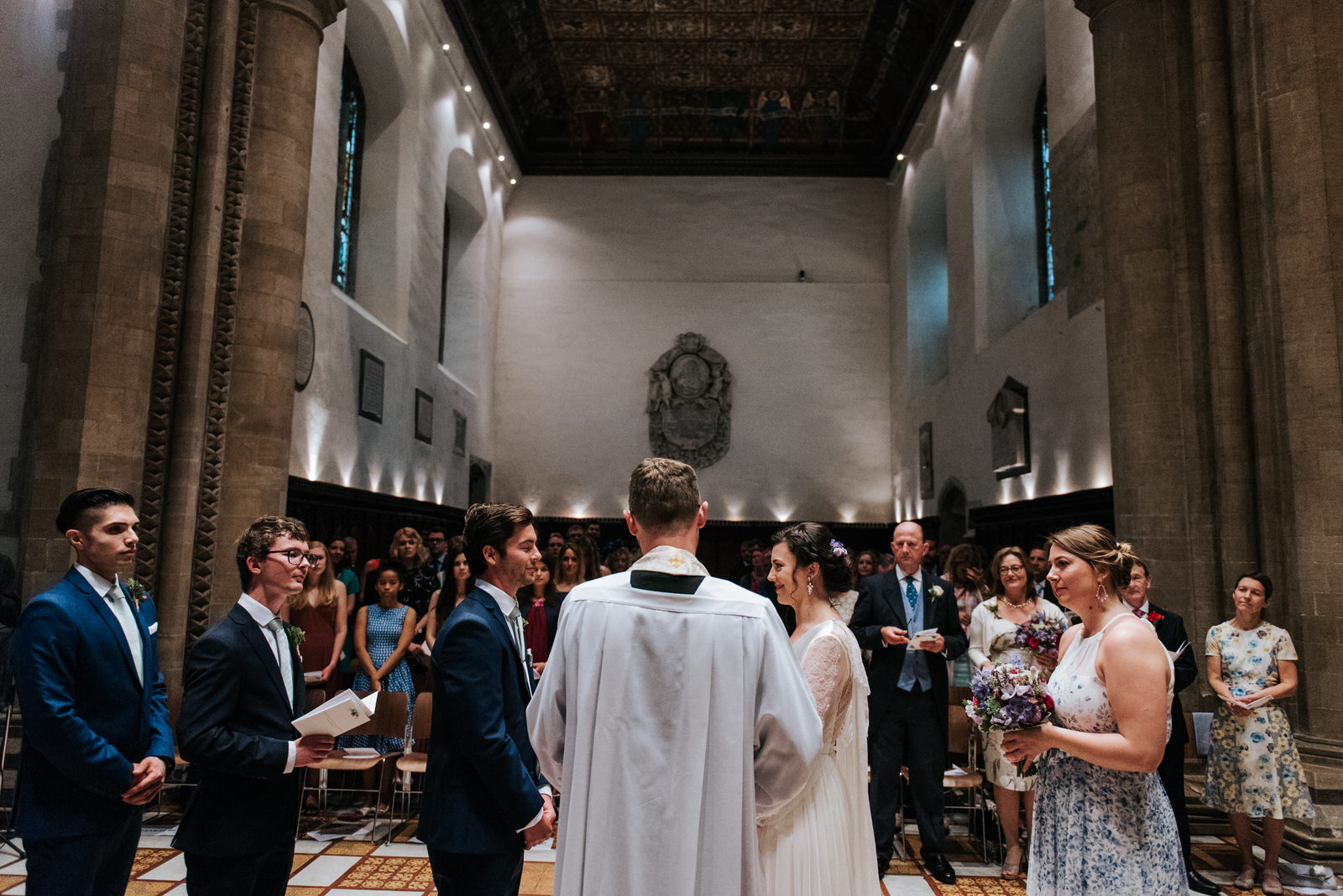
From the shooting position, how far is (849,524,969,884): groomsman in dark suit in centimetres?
507

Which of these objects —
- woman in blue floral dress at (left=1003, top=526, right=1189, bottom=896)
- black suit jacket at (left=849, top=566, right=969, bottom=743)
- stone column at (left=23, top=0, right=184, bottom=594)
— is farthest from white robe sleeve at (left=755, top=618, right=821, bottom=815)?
stone column at (left=23, top=0, right=184, bottom=594)

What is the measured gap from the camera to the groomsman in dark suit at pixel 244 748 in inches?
103

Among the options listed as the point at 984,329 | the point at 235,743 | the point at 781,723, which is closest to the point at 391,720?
the point at 235,743

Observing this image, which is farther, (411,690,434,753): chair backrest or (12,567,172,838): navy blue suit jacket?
(411,690,434,753): chair backrest

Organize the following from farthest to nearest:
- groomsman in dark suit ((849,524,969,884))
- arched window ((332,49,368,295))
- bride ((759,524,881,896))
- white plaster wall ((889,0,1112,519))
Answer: arched window ((332,49,368,295)) → white plaster wall ((889,0,1112,519)) → groomsman in dark suit ((849,524,969,884)) → bride ((759,524,881,896))

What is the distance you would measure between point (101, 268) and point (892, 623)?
5.40 meters

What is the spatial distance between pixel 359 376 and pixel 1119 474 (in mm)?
8508

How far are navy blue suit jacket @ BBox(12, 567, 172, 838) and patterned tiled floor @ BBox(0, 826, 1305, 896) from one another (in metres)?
2.08

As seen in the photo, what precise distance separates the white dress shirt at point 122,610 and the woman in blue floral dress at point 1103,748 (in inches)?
105

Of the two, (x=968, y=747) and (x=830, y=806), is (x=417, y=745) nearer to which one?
(x=968, y=747)

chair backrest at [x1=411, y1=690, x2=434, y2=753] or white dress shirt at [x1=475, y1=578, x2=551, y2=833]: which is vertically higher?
white dress shirt at [x1=475, y1=578, x2=551, y2=833]

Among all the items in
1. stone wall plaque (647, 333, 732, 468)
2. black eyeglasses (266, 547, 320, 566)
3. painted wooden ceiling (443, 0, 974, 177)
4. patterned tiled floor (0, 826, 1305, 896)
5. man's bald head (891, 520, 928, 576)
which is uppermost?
painted wooden ceiling (443, 0, 974, 177)

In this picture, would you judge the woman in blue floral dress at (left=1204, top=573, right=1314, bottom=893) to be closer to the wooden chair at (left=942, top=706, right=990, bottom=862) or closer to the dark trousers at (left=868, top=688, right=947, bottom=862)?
the wooden chair at (left=942, top=706, right=990, bottom=862)

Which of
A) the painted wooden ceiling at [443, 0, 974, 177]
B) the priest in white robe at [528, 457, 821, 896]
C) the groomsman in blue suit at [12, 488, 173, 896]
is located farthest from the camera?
the painted wooden ceiling at [443, 0, 974, 177]
